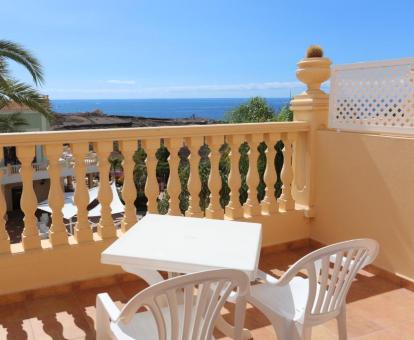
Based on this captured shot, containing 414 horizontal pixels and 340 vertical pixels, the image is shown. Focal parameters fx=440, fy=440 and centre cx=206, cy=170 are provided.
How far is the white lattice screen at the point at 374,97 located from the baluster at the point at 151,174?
5.69ft

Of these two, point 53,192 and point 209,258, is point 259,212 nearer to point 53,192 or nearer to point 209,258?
point 53,192

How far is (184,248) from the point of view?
223cm

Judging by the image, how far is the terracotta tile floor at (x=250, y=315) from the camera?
111 inches

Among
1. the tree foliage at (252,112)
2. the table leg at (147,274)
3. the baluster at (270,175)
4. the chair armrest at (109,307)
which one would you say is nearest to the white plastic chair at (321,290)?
the table leg at (147,274)

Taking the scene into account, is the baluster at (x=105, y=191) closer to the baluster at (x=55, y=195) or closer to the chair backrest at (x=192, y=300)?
the baluster at (x=55, y=195)

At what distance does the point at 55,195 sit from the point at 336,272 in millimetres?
2183

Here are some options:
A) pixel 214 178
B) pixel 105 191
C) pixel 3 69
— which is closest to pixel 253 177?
pixel 214 178

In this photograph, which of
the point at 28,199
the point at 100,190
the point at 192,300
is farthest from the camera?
the point at 100,190

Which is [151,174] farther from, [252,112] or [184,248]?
[252,112]

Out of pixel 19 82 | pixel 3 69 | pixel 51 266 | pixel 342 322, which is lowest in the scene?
pixel 51 266

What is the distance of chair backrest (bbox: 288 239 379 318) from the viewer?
198 cm

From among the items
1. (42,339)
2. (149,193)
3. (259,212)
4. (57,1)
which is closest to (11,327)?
(42,339)

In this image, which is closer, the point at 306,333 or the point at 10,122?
the point at 306,333

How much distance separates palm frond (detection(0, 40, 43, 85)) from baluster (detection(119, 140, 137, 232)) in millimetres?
10940
